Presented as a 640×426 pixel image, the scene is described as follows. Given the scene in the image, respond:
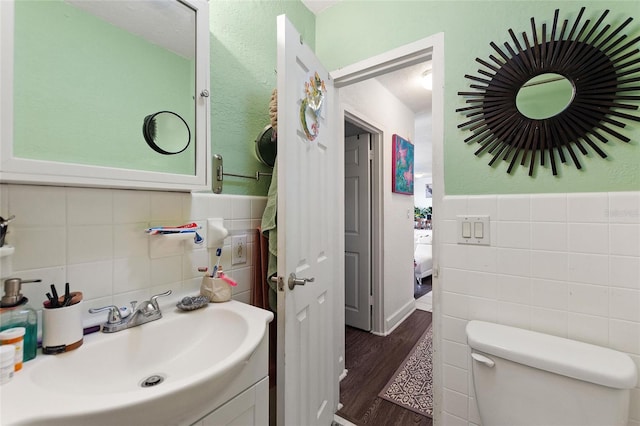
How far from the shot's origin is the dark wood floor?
1.53 metres

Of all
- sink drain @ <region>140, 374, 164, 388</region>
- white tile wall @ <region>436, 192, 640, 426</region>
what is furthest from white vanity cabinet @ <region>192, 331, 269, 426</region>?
white tile wall @ <region>436, 192, 640, 426</region>

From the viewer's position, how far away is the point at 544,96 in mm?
1023

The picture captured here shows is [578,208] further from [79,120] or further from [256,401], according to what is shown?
[79,120]

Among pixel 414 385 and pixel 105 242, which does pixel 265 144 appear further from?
pixel 414 385

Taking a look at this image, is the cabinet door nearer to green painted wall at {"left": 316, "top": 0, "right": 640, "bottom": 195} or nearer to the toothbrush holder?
the toothbrush holder

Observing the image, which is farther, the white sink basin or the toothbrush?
the toothbrush

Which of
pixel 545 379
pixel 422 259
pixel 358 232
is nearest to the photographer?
pixel 545 379

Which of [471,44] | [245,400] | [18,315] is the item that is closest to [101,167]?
[18,315]

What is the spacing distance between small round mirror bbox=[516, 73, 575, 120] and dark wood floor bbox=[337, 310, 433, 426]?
165 cm

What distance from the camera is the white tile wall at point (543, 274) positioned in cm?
90

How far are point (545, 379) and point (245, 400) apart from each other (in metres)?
0.96

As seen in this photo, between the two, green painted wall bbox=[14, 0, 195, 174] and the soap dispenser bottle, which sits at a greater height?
green painted wall bbox=[14, 0, 195, 174]

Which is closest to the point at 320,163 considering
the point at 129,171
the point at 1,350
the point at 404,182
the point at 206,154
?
the point at 206,154

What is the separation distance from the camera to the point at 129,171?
786 millimetres
